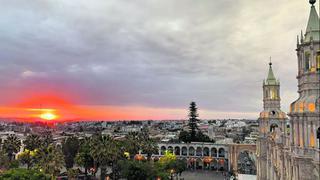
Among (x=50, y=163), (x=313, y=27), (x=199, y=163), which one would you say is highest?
(x=313, y=27)

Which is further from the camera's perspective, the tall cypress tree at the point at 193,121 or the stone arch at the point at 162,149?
the tall cypress tree at the point at 193,121

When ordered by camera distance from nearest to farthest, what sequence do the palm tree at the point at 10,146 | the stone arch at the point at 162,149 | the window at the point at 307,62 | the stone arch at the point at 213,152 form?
the window at the point at 307,62, the palm tree at the point at 10,146, the stone arch at the point at 213,152, the stone arch at the point at 162,149

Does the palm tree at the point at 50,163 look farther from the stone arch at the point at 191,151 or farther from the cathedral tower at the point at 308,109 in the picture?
the stone arch at the point at 191,151

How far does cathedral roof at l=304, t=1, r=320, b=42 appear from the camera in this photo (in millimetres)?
18109

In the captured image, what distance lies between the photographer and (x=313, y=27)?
1827 cm

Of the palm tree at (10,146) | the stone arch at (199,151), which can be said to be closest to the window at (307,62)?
the palm tree at (10,146)

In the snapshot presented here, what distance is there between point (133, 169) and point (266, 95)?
807 inches

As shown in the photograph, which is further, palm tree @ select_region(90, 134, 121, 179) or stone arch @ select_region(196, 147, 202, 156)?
stone arch @ select_region(196, 147, 202, 156)

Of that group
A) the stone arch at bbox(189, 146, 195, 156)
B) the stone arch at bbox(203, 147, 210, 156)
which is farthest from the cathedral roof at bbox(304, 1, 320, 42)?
the stone arch at bbox(189, 146, 195, 156)

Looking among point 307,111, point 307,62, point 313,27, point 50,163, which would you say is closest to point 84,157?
point 50,163

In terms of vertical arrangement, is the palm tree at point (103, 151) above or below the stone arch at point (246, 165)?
above

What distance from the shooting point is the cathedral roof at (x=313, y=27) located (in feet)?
59.4

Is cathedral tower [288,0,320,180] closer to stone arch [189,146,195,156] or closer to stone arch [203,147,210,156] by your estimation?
stone arch [203,147,210,156]

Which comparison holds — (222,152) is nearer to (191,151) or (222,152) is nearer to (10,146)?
(191,151)
